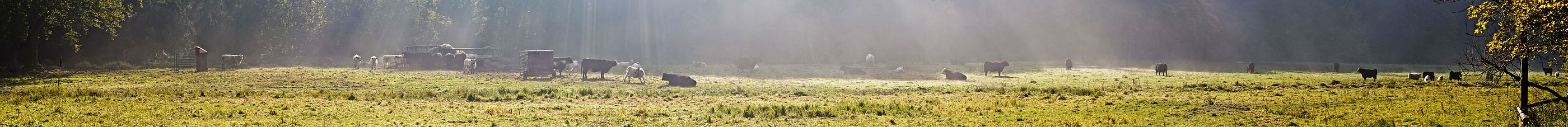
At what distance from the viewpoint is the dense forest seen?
68750mm

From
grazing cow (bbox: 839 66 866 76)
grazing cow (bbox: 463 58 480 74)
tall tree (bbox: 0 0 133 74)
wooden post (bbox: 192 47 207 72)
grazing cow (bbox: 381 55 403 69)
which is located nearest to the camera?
tall tree (bbox: 0 0 133 74)

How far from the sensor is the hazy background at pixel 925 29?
6994cm

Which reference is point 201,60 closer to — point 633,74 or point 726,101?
point 633,74

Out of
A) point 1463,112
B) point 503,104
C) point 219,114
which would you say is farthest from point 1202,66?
point 219,114

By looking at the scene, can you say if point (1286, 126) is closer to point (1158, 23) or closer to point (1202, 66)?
point (1202, 66)

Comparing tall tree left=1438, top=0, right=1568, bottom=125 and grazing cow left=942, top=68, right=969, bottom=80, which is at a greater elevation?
tall tree left=1438, top=0, right=1568, bottom=125

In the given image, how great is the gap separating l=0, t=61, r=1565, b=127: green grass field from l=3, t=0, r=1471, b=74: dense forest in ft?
108

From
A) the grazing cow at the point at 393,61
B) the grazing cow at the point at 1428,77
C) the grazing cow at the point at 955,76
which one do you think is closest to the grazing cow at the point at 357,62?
the grazing cow at the point at 393,61

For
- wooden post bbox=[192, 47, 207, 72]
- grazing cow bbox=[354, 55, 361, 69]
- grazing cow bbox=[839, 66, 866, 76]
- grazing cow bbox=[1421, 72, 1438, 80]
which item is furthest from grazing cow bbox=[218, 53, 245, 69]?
grazing cow bbox=[1421, 72, 1438, 80]

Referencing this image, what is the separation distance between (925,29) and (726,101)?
5837cm

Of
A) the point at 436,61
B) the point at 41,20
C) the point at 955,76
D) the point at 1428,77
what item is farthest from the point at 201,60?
the point at 1428,77

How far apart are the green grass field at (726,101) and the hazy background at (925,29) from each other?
117 ft

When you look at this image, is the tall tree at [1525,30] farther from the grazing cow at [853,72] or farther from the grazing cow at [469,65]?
the grazing cow at [469,65]

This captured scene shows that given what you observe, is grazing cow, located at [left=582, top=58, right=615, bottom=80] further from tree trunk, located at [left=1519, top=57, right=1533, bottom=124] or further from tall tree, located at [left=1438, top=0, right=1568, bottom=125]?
tree trunk, located at [left=1519, top=57, right=1533, bottom=124]
